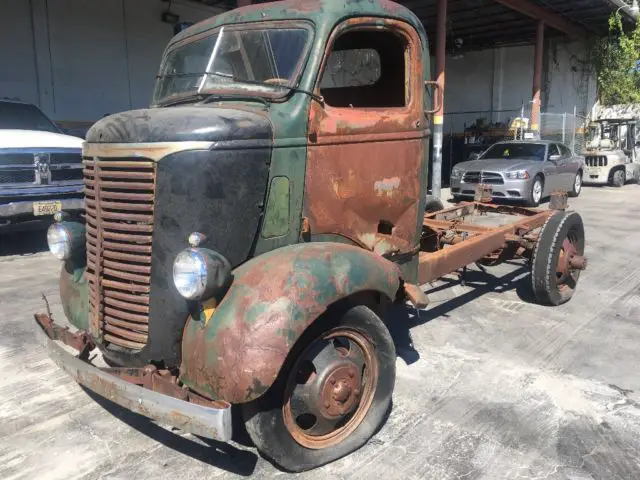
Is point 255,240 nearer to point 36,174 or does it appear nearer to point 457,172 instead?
point 36,174

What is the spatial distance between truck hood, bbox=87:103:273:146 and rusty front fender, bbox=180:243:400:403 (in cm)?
66

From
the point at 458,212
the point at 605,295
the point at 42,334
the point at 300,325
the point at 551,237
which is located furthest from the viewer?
the point at 458,212

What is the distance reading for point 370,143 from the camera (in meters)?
3.59

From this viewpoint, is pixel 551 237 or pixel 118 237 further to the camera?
pixel 551 237

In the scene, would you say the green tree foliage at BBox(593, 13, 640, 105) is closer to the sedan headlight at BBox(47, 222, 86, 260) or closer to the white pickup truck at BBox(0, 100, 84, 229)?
the white pickup truck at BBox(0, 100, 84, 229)

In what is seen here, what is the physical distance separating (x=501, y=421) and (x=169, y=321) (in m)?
2.12

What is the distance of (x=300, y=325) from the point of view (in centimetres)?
265

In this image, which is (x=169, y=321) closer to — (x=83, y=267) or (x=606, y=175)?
(x=83, y=267)

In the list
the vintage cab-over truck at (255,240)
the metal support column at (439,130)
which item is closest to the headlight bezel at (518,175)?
the metal support column at (439,130)

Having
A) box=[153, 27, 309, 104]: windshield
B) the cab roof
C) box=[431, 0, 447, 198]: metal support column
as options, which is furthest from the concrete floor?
box=[431, 0, 447, 198]: metal support column

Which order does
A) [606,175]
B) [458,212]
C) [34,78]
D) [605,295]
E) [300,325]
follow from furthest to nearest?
1. [606,175]
2. [34,78]
3. [458,212]
4. [605,295]
5. [300,325]

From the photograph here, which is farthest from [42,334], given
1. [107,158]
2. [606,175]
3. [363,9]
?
[606,175]

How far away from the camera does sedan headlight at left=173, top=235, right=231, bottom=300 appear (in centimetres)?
261

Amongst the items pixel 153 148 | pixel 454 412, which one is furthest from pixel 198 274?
pixel 454 412
